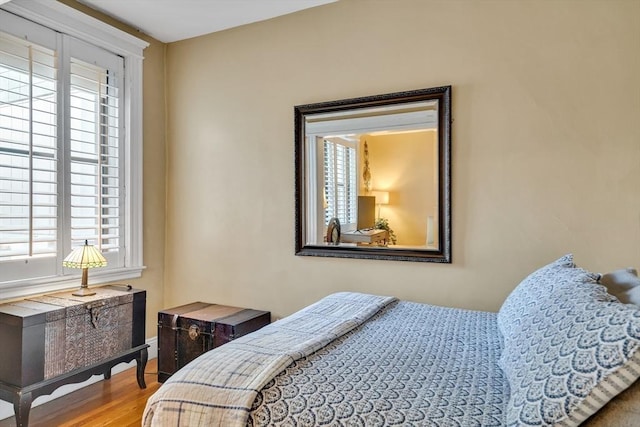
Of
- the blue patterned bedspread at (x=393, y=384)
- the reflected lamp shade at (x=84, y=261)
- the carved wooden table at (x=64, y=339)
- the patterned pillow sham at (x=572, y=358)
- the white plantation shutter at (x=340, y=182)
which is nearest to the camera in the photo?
the patterned pillow sham at (x=572, y=358)

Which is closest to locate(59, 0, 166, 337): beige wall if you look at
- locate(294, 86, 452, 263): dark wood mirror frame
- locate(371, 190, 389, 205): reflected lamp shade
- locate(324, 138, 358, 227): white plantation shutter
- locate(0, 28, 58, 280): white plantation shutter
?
locate(0, 28, 58, 280): white plantation shutter

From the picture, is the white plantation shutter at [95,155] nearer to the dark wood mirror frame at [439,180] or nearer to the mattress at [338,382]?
the dark wood mirror frame at [439,180]

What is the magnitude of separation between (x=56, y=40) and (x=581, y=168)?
3.32m

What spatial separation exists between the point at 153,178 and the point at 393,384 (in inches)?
112

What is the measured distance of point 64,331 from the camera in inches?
91.3

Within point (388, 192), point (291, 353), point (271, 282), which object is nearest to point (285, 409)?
point (291, 353)

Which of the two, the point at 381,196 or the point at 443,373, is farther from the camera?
the point at 381,196

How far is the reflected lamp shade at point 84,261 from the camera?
2.50 meters

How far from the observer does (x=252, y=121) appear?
123 inches

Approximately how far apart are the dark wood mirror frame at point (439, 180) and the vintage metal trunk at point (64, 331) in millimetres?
1245

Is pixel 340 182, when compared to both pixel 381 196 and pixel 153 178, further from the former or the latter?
pixel 153 178

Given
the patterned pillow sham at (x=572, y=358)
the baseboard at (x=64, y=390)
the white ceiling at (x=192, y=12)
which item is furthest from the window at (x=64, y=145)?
the patterned pillow sham at (x=572, y=358)

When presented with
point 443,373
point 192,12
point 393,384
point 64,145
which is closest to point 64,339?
point 64,145

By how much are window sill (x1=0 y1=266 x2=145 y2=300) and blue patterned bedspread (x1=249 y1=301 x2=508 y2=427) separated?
6.88 feet
